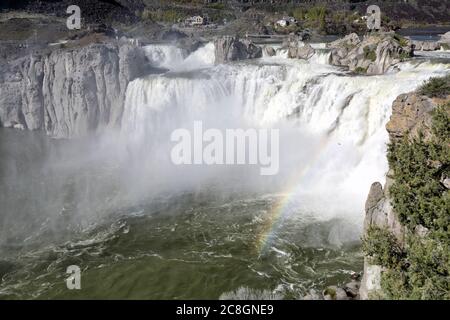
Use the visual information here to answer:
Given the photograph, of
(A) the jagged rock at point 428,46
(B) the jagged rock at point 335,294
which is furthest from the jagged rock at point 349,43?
(B) the jagged rock at point 335,294

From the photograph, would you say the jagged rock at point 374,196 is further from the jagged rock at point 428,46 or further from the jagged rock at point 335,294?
the jagged rock at point 428,46

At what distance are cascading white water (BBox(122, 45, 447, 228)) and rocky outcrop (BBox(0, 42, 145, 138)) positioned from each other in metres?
2.39

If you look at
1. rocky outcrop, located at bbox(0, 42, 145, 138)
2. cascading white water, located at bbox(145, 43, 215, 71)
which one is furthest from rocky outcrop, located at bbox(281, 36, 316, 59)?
rocky outcrop, located at bbox(0, 42, 145, 138)

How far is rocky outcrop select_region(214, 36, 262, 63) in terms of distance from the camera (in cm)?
5756

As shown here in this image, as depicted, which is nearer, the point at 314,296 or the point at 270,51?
the point at 314,296

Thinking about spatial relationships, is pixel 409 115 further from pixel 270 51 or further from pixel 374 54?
pixel 270 51

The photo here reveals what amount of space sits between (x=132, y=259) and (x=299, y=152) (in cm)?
1750

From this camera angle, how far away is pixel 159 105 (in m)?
45.4

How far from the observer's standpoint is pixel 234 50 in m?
57.5

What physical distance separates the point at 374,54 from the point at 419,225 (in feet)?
108

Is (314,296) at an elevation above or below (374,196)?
below

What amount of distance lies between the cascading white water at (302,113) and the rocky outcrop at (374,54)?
2.02 meters

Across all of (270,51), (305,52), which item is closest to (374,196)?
(305,52)
